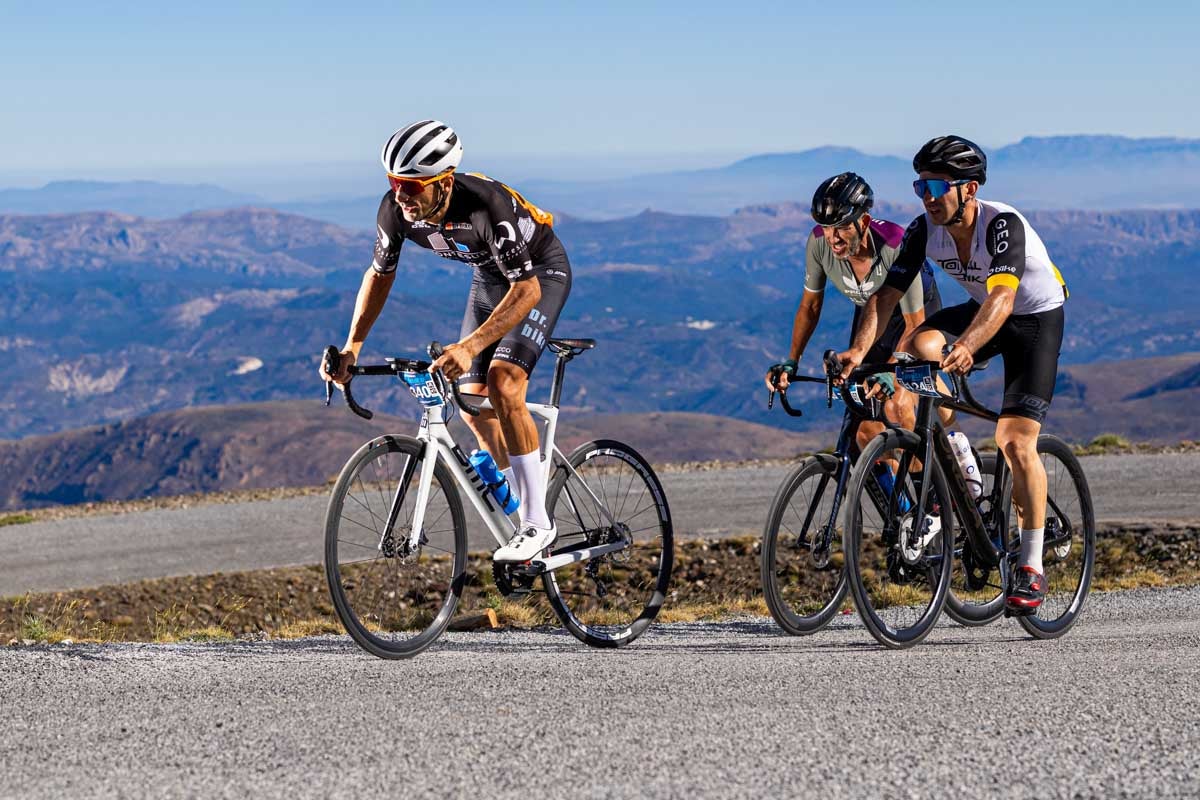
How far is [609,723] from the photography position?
5098 millimetres

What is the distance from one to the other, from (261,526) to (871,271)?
13.9m

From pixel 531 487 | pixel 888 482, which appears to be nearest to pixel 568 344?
pixel 531 487

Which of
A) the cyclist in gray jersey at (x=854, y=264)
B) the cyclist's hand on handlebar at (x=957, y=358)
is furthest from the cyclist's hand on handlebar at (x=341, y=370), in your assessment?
the cyclist's hand on handlebar at (x=957, y=358)

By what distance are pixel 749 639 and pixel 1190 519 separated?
31.9 feet

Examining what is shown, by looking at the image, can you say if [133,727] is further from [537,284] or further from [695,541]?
[695,541]

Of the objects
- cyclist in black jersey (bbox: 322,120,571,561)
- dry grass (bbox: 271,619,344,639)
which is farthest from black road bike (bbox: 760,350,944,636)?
dry grass (bbox: 271,619,344,639)

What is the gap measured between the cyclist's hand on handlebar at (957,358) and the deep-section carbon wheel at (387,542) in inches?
103

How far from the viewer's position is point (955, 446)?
7.48m

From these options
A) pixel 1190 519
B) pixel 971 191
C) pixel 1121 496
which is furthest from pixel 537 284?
pixel 1121 496

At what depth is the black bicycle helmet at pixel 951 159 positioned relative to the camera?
6.85 metres

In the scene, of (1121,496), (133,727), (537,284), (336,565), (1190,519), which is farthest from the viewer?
(1121,496)

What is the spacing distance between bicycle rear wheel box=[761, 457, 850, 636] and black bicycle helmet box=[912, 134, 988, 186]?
5.55 feet

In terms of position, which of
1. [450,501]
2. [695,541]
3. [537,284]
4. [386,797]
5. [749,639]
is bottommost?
[695,541]

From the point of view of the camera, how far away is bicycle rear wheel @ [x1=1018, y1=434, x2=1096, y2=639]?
780cm
